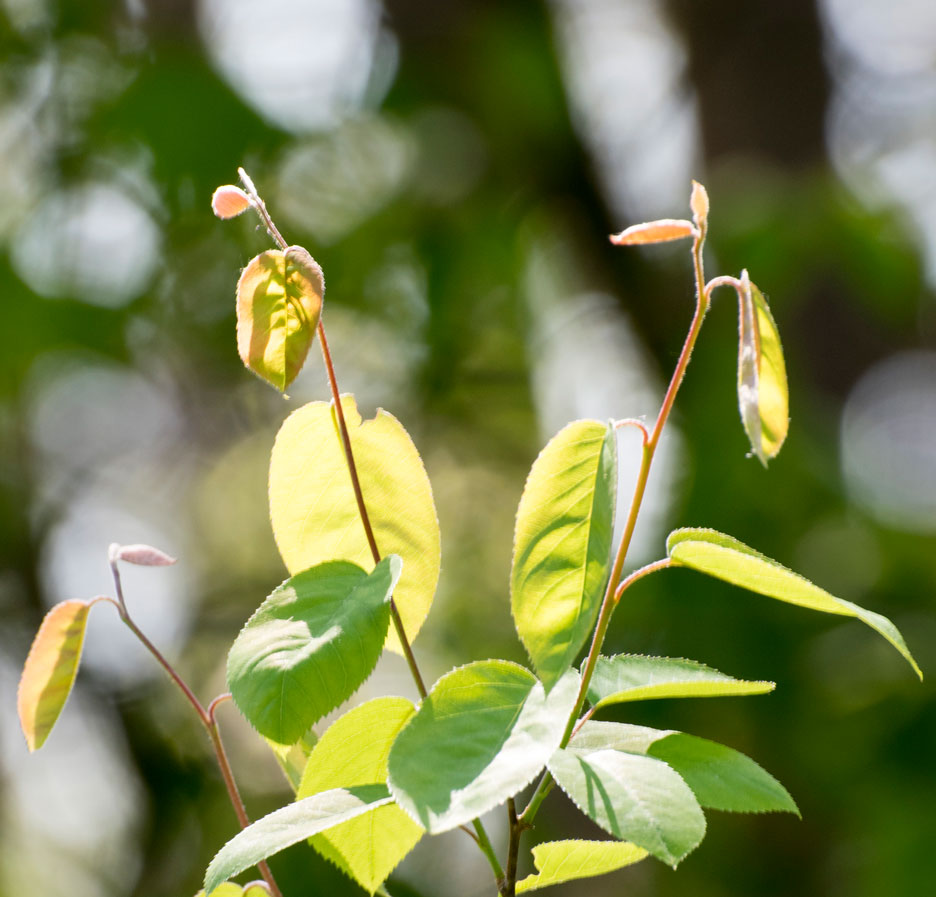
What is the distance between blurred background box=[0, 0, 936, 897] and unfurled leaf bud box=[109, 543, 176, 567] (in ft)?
5.98

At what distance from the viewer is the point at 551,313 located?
116 inches

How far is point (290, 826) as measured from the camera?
13.4 inches

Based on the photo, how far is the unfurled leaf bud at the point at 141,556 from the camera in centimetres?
40

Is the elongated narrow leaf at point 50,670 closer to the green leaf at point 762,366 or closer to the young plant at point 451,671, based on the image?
the young plant at point 451,671

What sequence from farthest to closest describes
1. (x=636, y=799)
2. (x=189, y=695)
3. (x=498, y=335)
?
(x=498, y=335), (x=189, y=695), (x=636, y=799)

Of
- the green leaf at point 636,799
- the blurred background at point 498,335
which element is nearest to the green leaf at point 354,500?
the green leaf at point 636,799

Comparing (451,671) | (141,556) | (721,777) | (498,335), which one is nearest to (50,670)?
(141,556)

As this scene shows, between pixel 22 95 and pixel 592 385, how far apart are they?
1.96 meters

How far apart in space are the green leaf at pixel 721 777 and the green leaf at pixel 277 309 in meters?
0.21

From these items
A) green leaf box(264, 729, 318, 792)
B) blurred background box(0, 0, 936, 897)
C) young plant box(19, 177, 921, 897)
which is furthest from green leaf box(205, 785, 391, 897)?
blurred background box(0, 0, 936, 897)

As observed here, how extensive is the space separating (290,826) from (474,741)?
0.08m

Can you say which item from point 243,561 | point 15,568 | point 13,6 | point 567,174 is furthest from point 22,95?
point 243,561

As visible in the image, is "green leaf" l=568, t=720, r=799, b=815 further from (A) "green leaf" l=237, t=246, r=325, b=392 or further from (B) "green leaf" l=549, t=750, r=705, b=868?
(A) "green leaf" l=237, t=246, r=325, b=392

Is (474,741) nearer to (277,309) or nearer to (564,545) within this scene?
(564,545)
